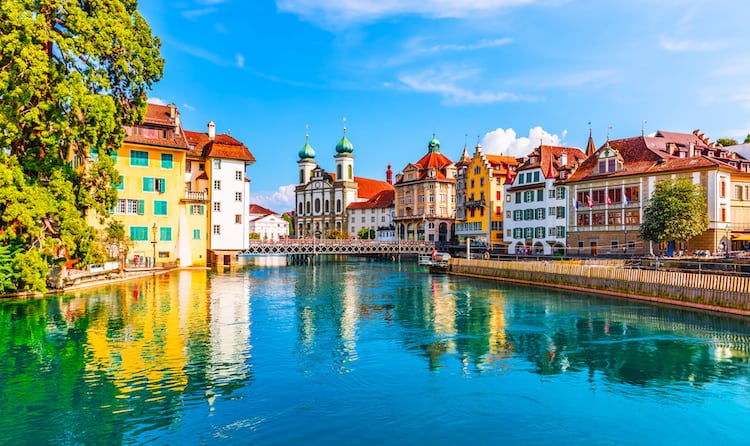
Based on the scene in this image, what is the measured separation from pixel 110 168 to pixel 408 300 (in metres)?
20.7

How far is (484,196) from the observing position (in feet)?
267

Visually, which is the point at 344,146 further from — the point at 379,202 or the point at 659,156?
the point at 659,156

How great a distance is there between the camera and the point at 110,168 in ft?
112

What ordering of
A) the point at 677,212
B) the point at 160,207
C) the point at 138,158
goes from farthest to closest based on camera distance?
the point at 160,207 < the point at 138,158 < the point at 677,212

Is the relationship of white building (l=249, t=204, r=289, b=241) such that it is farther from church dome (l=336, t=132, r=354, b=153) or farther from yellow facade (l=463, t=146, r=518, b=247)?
yellow facade (l=463, t=146, r=518, b=247)

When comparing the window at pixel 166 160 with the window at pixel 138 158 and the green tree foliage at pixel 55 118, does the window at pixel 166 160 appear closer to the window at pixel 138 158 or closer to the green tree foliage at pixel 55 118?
the window at pixel 138 158

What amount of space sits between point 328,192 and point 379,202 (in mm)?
16516

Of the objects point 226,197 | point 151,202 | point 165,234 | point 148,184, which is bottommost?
point 165,234

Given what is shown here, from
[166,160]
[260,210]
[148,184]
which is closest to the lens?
[148,184]

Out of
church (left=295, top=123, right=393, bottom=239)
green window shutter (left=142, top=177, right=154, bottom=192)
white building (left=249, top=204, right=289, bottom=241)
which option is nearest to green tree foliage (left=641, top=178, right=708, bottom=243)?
green window shutter (left=142, top=177, right=154, bottom=192)

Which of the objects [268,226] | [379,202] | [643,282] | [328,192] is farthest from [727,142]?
[268,226]

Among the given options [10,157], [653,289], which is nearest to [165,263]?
[10,157]

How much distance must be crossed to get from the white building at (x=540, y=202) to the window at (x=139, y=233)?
4357 cm

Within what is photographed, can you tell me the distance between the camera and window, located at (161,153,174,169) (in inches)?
2208
